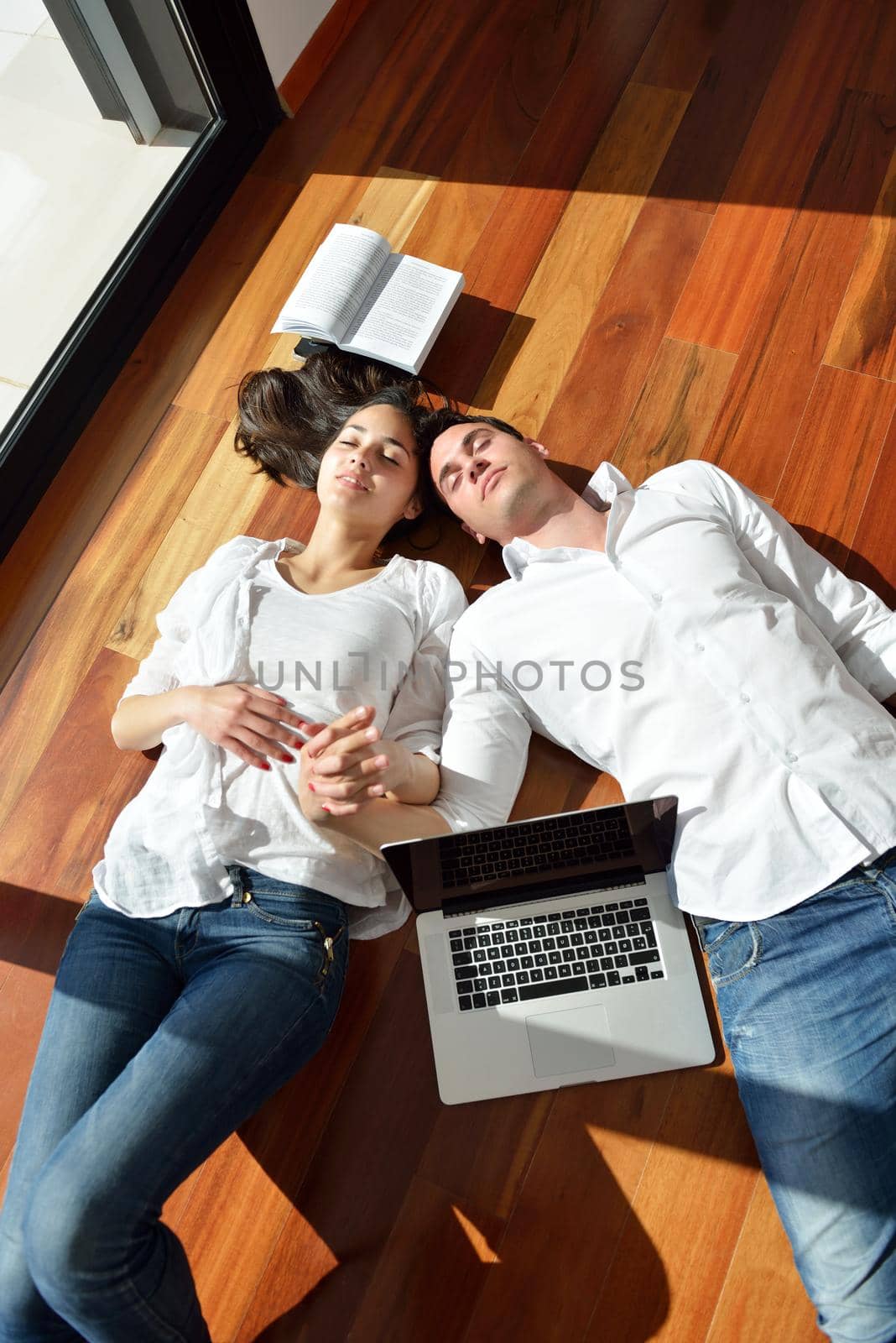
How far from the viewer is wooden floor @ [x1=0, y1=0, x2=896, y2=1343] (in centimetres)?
167

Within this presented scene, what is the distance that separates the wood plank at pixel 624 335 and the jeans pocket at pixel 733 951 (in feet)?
3.75

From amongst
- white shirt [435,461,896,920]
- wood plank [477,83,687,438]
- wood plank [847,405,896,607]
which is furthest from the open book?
wood plank [847,405,896,607]

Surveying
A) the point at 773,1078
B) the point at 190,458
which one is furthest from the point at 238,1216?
the point at 190,458

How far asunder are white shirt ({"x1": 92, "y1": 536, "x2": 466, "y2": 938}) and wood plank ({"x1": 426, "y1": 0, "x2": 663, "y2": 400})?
2.47ft

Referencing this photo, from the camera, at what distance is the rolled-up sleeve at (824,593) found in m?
1.76

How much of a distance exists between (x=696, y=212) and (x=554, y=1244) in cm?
247

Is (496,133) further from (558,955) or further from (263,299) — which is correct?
(558,955)

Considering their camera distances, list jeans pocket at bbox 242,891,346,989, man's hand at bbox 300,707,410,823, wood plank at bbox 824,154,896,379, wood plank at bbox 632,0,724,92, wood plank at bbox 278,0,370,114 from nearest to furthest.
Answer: man's hand at bbox 300,707,410,823 < jeans pocket at bbox 242,891,346,989 < wood plank at bbox 824,154,896,379 < wood plank at bbox 632,0,724,92 < wood plank at bbox 278,0,370,114

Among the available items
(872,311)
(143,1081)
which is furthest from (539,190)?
(143,1081)

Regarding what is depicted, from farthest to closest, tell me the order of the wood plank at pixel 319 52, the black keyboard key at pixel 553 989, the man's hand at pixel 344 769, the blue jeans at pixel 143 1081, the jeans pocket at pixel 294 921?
the wood plank at pixel 319 52, the black keyboard key at pixel 553 989, the jeans pocket at pixel 294 921, the man's hand at pixel 344 769, the blue jeans at pixel 143 1081

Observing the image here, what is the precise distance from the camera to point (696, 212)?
8.13ft

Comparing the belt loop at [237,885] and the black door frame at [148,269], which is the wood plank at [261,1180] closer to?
the belt loop at [237,885]

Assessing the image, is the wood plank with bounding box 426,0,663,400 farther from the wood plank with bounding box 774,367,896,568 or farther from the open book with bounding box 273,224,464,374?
the wood plank with bounding box 774,367,896,568

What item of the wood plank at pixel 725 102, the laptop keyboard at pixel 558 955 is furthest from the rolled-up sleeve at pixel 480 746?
the wood plank at pixel 725 102
